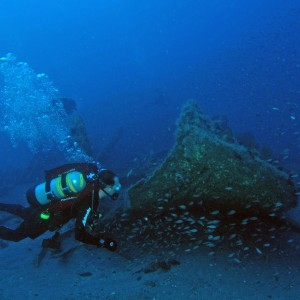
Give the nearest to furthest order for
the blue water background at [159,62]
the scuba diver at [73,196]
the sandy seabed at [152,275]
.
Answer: the sandy seabed at [152,275] < the scuba diver at [73,196] < the blue water background at [159,62]

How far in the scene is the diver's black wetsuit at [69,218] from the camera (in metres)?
5.18

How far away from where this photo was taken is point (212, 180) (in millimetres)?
5754

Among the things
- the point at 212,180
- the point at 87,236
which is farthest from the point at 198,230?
the point at 87,236

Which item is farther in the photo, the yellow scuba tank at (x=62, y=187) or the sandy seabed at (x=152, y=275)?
the yellow scuba tank at (x=62, y=187)

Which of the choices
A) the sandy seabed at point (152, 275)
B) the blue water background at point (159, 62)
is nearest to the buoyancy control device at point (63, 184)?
the sandy seabed at point (152, 275)

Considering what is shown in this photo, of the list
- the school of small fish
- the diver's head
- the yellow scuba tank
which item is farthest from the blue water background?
the yellow scuba tank

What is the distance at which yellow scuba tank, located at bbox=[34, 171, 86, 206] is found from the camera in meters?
5.46

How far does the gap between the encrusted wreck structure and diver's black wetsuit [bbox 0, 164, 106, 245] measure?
970 millimetres

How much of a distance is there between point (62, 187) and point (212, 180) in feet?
8.77

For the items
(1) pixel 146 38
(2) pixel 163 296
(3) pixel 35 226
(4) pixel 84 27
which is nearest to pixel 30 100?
(3) pixel 35 226

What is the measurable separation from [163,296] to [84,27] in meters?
164

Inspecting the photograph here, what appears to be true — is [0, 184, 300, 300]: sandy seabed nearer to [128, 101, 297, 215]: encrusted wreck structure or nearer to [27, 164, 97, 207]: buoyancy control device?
[128, 101, 297, 215]: encrusted wreck structure

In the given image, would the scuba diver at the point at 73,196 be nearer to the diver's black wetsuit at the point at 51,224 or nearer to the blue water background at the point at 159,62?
the diver's black wetsuit at the point at 51,224

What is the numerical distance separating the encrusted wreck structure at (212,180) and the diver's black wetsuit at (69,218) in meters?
0.97
